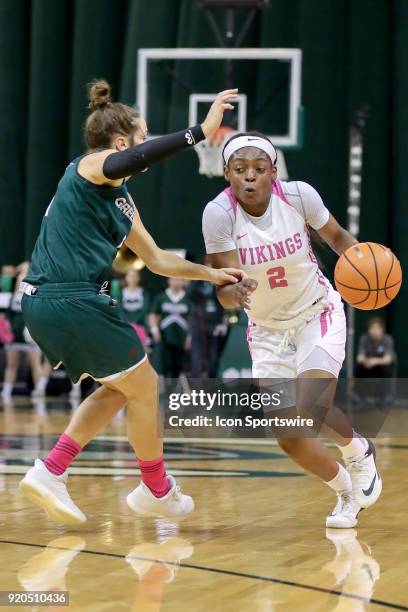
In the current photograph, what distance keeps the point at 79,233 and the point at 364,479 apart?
1.87 m

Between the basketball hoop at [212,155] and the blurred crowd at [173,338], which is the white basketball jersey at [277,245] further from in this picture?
the basketball hoop at [212,155]

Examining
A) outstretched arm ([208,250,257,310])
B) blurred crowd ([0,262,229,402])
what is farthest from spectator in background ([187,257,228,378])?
outstretched arm ([208,250,257,310])

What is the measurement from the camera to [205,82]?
53.0 ft

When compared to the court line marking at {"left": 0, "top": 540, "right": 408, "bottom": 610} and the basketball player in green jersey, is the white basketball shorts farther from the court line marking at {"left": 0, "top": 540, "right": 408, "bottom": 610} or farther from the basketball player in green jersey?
the court line marking at {"left": 0, "top": 540, "right": 408, "bottom": 610}

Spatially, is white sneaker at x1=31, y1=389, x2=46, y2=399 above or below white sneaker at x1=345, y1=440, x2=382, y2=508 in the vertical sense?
below

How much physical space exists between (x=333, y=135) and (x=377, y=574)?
12.6m

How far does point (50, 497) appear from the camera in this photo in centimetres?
506

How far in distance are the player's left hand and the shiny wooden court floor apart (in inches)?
45.6

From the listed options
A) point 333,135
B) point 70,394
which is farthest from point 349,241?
point 333,135

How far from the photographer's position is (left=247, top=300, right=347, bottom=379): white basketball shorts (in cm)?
541

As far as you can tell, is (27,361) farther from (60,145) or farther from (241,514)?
(241,514)

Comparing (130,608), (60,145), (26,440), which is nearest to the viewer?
(130,608)

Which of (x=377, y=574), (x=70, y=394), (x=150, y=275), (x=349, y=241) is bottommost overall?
(x=70, y=394)

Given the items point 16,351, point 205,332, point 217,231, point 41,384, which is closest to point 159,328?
point 205,332
